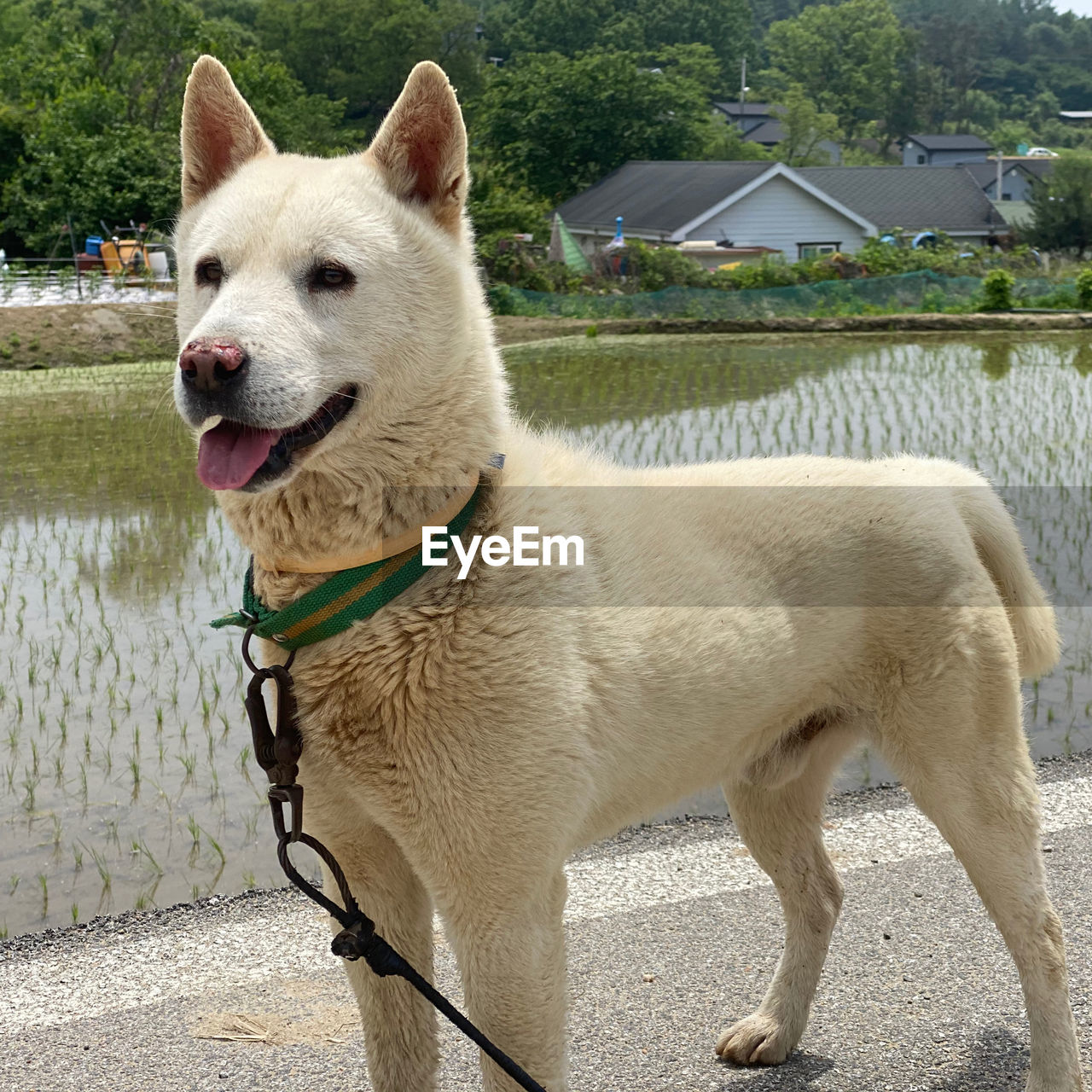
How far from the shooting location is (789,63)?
111 meters

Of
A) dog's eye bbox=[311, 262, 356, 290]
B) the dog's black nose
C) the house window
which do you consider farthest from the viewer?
the house window

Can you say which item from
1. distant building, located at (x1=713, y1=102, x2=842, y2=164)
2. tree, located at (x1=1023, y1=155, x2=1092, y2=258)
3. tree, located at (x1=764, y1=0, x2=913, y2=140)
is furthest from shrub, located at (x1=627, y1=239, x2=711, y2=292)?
tree, located at (x1=764, y1=0, x2=913, y2=140)

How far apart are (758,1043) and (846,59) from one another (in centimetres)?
11866

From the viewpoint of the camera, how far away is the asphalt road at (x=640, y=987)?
2.75 m

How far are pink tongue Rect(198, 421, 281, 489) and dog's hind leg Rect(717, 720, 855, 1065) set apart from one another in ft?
4.53

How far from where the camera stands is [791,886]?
9.71 ft

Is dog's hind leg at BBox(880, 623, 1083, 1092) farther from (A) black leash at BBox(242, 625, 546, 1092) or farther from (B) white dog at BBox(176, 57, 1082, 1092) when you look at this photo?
(A) black leash at BBox(242, 625, 546, 1092)

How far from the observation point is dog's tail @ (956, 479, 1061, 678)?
2.88 metres

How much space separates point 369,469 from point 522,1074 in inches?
42.0

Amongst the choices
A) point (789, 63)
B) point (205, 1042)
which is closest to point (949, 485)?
point (205, 1042)

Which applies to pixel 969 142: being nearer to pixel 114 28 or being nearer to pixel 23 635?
pixel 114 28

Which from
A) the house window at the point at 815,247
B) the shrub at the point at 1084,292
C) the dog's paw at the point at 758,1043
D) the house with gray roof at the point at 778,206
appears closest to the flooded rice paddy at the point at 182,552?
the dog's paw at the point at 758,1043

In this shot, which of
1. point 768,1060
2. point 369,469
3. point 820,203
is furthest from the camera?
point 820,203

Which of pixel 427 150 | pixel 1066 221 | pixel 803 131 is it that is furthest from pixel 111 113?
pixel 803 131
